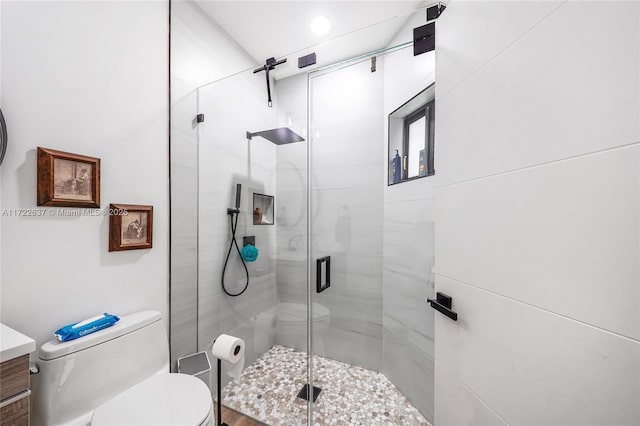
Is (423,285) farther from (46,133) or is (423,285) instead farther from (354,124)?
(46,133)

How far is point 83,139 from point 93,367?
3.29 feet

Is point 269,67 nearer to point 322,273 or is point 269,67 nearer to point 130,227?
point 130,227

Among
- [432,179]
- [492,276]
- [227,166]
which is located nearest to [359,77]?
[432,179]

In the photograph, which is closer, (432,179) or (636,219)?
(636,219)

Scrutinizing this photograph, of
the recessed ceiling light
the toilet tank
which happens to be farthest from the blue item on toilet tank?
the recessed ceiling light

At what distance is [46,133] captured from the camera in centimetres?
95

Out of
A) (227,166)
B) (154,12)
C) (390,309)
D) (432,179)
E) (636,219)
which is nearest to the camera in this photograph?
(636,219)

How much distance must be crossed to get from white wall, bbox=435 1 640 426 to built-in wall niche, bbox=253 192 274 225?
3.76 feet

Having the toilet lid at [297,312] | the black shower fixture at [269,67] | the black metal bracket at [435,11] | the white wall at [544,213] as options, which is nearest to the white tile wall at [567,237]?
the white wall at [544,213]

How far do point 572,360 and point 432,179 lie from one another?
81 cm

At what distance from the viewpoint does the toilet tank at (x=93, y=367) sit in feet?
2.75

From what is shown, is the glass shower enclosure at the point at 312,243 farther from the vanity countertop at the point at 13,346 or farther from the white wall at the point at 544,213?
A: the vanity countertop at the point at 13,346

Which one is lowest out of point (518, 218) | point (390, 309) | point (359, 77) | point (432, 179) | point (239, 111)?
point (390, 309)

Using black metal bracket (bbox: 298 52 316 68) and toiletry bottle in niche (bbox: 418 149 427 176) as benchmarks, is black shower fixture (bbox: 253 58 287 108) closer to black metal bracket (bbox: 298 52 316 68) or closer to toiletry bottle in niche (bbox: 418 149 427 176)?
black metal bracket (bbox: 298 52 316 68)
